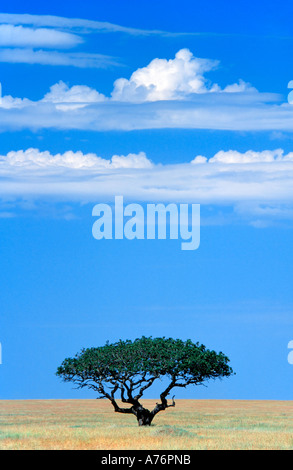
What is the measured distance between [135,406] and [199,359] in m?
6.41

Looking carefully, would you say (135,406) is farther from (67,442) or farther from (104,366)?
(67,442)

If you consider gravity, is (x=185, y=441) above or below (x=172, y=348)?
below

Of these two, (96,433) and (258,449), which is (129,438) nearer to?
(96,433)

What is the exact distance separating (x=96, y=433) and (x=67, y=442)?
7456 millimetres
